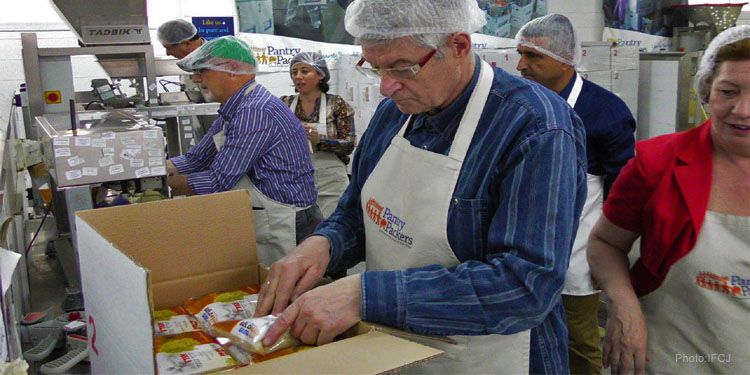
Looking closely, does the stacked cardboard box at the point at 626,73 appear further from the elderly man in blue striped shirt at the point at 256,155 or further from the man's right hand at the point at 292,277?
the man's right hand at the point at 292,277

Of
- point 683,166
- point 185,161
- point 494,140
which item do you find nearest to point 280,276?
point 494,140

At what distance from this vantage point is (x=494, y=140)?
1.17 metres

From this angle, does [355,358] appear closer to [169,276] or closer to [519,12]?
[169,276]

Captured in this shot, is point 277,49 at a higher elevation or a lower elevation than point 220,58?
higher

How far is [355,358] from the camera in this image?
103 centimetres

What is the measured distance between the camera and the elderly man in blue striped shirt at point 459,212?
1085mm

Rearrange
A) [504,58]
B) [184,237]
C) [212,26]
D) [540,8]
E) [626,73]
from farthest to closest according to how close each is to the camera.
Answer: [540,8], [626,73], [212,26], [504,58], [184,237]

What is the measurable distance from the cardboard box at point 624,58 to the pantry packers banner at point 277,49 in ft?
8.60

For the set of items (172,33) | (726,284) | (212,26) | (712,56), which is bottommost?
(726,284)

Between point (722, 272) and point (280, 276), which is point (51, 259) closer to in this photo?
point (280, 276)

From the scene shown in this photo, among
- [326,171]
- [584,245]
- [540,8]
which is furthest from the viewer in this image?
[540,8]

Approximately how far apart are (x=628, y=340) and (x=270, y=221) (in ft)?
5.36

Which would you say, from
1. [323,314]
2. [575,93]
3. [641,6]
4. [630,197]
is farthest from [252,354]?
[641,6]

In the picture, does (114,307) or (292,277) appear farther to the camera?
(292,277)
